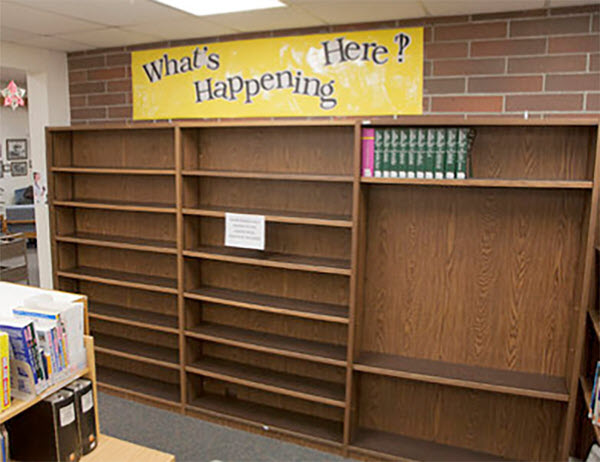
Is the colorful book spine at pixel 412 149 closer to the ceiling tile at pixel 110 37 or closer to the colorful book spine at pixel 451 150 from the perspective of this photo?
the colorful book spine at pixel 451 150

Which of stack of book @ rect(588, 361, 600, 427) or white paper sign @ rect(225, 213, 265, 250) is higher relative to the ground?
white paper sign @ rect(225, 213, 265, 250)

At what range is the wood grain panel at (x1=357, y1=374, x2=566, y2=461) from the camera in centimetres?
295

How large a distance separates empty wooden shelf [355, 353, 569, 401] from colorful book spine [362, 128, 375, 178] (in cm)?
109

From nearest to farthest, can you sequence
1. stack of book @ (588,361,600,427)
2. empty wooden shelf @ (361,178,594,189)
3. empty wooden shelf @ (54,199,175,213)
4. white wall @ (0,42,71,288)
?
stack of book @ (588,361,600,427) → empty wooden shelf @ (361,178,594,189) → empty wooden shelf @ (54,199,175,213) → white wall @ (0,42,71,288)

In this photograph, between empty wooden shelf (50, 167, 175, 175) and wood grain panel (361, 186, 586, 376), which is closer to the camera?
wood grain panel (361, 186, 586, 376)

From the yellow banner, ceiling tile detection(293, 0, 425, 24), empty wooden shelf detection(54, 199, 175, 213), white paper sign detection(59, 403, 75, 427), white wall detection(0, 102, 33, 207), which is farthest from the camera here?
white wall detection(0, 102, 33, 207)

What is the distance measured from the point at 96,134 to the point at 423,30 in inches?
97.0

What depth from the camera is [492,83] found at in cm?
275

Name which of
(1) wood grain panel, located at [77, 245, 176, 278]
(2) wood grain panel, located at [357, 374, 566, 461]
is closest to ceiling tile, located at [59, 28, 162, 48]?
(1) wood grain panel, located at [77, 245, 176, 278]

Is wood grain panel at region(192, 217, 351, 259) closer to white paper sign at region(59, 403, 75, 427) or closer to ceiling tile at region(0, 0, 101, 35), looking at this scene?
ceiling tile at region(0, 0, 101, 35)

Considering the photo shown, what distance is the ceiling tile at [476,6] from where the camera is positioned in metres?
2.50

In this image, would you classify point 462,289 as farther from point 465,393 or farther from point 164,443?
point 164,443

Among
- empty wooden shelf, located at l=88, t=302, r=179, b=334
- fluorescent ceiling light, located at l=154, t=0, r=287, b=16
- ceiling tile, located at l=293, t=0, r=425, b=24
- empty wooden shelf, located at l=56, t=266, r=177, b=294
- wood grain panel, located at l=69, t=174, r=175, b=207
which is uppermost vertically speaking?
fluorescent ceiling light, located at l=154, t=0, r=287, b=16

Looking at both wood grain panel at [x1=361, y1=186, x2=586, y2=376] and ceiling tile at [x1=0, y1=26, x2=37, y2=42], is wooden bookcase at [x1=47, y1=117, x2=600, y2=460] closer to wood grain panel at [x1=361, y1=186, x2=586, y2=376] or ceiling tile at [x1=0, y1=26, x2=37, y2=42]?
wood grain panel at [x1=361, y1=186, x2=586, y2=376]
